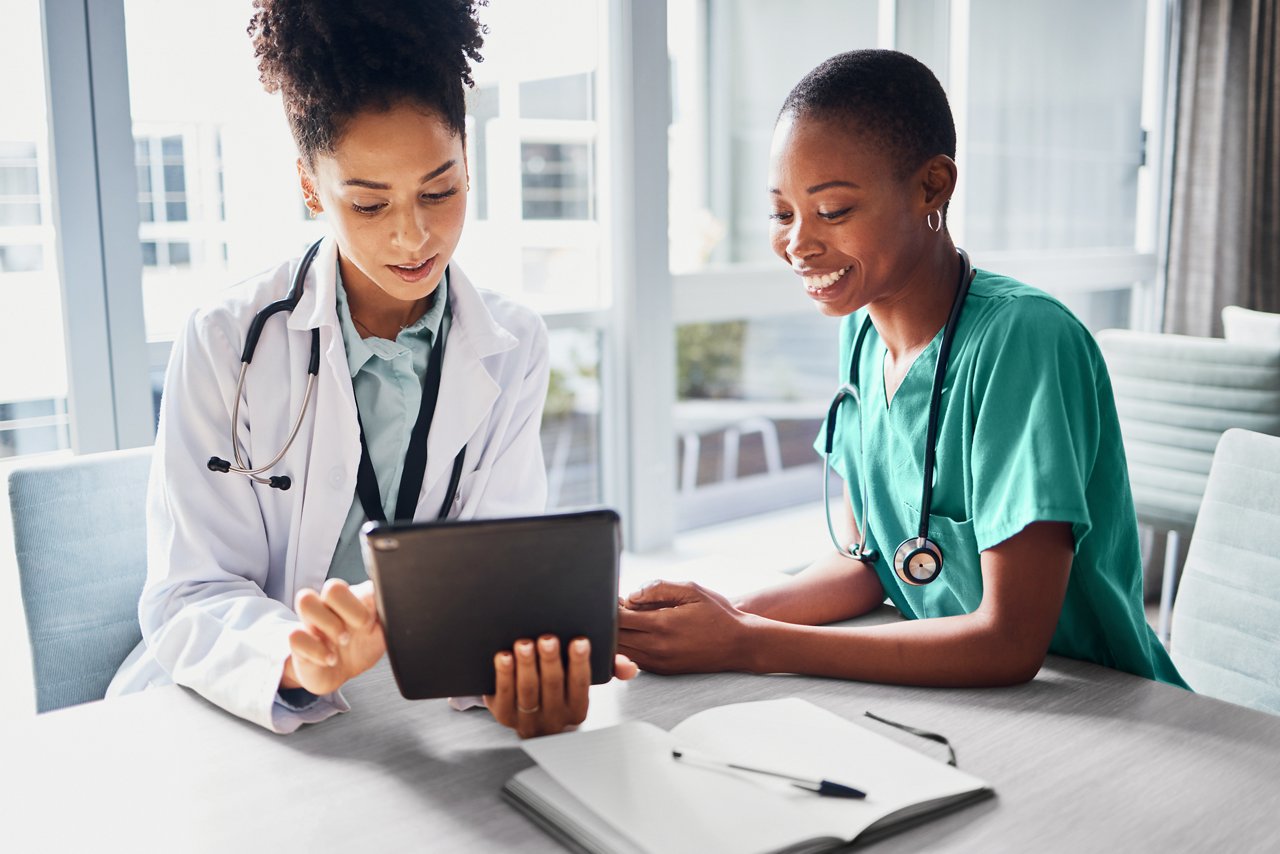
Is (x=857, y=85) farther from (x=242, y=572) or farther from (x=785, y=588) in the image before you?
(x=242, y=572)

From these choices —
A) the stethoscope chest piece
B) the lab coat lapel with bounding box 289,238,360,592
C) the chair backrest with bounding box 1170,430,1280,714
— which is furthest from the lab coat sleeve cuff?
the chair backrest with bounding box 1170,430,1280,714

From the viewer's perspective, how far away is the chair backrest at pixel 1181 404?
7.94 feet

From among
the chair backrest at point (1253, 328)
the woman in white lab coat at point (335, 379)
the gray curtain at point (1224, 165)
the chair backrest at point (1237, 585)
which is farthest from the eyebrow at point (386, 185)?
the gray curtain at point (1224, 165)

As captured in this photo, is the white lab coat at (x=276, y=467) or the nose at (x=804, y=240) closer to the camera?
the white lab coat at (x=276, y=467)

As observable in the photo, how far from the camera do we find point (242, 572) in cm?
116

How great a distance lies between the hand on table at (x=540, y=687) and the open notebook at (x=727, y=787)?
0.03 metres

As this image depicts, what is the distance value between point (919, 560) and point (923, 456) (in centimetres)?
12

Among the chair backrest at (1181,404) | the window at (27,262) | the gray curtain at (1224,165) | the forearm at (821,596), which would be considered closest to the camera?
the forearm at (821,596)

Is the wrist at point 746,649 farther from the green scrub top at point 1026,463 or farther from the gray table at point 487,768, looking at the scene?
the green scrub top at point 1026,463

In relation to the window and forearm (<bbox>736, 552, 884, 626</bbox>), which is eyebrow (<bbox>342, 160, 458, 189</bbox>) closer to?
forearm (<bbox>736, 552, 884, 626</bbox>)

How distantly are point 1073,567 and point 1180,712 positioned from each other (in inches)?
7.1

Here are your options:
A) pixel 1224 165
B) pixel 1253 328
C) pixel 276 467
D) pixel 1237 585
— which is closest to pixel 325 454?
pixel 276 467

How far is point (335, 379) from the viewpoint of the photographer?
118cm

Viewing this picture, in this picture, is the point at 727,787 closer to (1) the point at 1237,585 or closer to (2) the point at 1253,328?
(1) the point at 1237,585
